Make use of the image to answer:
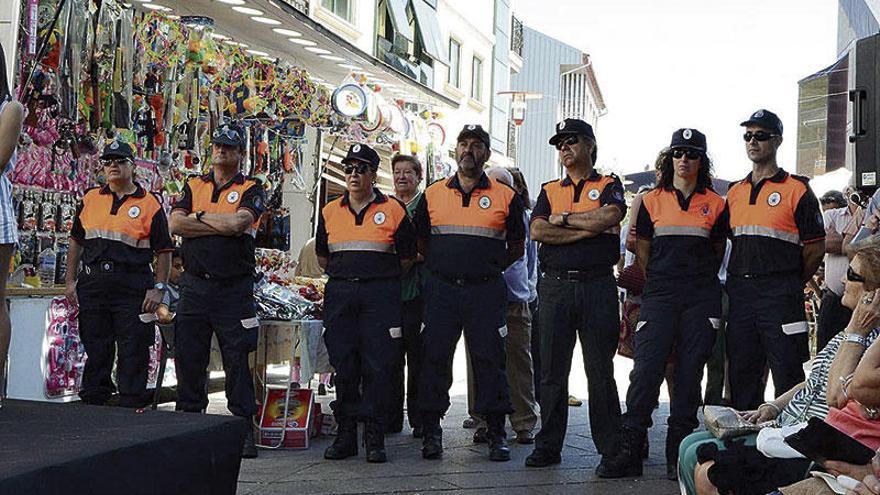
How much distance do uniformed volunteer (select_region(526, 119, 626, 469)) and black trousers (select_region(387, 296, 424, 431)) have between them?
135 cm

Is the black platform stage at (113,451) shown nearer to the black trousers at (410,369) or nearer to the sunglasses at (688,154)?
the sunglasses at (688,154)

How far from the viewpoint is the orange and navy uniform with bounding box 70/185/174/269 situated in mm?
7984

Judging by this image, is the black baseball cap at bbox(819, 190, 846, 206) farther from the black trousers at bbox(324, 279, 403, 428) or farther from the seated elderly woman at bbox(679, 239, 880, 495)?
the seated elderly woman at bbox(679, 239, 880, 495)

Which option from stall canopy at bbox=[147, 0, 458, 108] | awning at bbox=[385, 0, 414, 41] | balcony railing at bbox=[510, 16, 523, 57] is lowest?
stall canopy at bbox=[147, 0, 458, 108]

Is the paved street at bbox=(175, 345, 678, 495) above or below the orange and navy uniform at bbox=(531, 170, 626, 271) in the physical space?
below

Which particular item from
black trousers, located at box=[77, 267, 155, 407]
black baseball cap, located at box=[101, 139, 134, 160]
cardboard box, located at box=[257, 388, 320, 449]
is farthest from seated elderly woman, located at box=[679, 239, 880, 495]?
black baseball cap, located at box=[101, 139, 134, 160]

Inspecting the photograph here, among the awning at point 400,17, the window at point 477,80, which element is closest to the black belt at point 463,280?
the awning at point 400,17

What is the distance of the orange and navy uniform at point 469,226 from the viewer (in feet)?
24.7

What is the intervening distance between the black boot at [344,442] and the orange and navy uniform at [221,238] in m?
1.14

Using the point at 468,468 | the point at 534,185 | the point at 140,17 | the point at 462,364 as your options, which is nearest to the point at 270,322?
the point at 468,468

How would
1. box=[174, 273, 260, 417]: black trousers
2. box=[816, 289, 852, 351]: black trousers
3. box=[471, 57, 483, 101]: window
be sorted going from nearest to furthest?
box=[174, 273, 260, 417]: black trousers < box=[816, 289, 852, 351]: black trousers < box=[471, 57, 483, 101]: window

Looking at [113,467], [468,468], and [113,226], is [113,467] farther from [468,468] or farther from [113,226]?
[113,226]

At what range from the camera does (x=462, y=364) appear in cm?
1505

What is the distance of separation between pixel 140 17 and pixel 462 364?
707 cm
